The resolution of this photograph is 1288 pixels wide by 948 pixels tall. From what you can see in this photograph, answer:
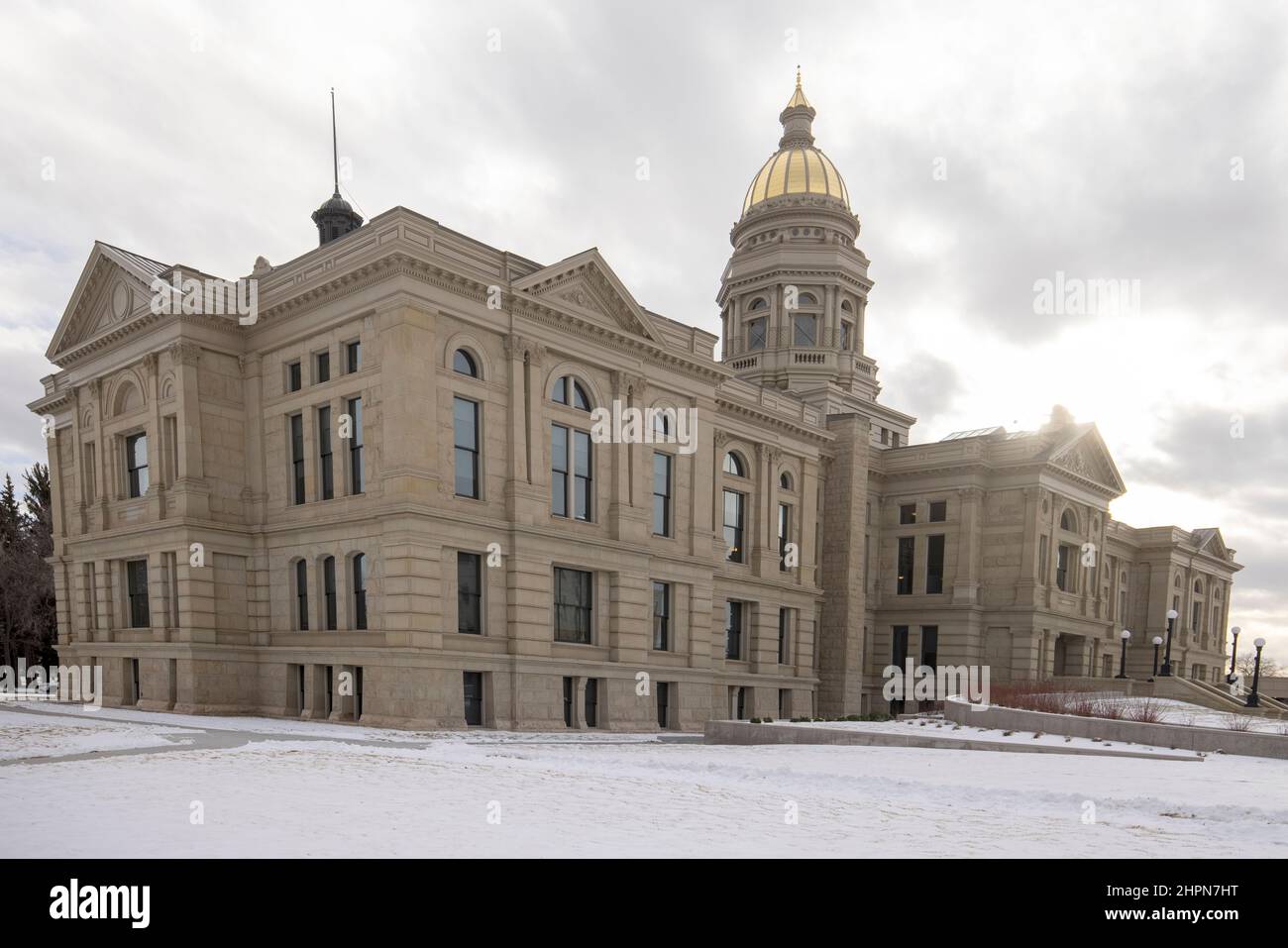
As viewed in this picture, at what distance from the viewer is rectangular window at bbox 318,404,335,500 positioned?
91.2ft

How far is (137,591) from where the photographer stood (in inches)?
1215

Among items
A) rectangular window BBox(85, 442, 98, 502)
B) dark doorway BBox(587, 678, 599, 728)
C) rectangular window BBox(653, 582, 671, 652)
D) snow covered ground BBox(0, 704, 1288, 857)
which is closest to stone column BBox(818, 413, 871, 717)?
rectangular window BBox(653, 582, 671, 652)

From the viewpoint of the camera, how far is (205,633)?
2778 centimetres

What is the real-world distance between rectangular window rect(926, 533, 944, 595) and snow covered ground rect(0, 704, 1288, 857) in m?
33.4

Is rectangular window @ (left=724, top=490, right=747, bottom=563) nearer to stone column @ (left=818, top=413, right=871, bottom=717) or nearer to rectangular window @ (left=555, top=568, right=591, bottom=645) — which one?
stone column @ (left=818, top=413, right=871, bottom=717)

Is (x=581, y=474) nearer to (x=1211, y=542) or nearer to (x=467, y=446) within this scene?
(x=467, y=446)

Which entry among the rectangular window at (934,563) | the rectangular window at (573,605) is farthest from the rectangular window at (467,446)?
the rectangular window at (934,563)

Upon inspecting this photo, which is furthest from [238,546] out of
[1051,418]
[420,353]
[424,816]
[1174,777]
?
[1051,418]

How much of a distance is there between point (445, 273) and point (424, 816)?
19.0 m

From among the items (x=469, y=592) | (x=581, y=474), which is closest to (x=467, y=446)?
(x=469, y=592)

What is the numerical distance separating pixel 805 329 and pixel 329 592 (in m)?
37.5
